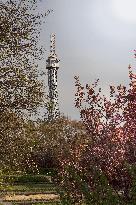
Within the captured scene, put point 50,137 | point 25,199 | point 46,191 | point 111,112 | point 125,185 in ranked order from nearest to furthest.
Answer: point 125,185
point 111,112
point 25,199
point 46,191
point 50,137

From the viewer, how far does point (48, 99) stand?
14.1 m

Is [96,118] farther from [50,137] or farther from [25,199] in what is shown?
[50,137]

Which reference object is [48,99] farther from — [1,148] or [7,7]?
[7,7]

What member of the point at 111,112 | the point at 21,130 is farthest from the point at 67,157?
the point at 111,112

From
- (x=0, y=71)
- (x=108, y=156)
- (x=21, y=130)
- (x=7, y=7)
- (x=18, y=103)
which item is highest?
(x=7, y=7)

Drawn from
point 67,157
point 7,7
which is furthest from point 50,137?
point 7,7

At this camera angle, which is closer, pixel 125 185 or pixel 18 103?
pixel 125 185

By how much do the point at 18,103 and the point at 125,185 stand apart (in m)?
4.57

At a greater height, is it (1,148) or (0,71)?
(0,71)

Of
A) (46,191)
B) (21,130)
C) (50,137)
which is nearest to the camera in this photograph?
(21,130)

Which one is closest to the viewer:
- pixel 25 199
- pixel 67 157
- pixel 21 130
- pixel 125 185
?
pixel 125 185

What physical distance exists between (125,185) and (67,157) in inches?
263

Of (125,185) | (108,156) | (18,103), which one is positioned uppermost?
(18,103)

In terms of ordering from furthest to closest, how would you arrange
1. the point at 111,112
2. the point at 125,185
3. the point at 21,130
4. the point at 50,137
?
the point at 50,137, the point at 21,130, the point at 111,112, the point at 125,185
